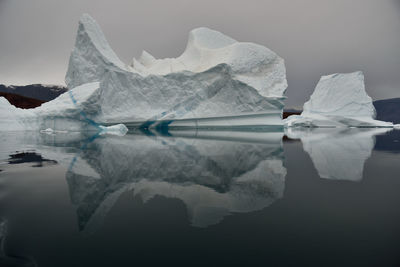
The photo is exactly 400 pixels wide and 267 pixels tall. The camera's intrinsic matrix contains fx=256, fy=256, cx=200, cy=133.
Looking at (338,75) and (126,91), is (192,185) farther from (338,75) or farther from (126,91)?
(338,75)

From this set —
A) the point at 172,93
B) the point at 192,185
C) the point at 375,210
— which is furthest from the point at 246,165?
the point at 172,93

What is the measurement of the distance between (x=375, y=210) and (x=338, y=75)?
2724 centimetres

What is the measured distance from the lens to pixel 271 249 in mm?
1485

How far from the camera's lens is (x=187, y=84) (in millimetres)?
16703

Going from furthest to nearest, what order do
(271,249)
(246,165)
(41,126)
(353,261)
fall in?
(41,126), (246,165), (271,249), (353,261)

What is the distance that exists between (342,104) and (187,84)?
17.4 metres

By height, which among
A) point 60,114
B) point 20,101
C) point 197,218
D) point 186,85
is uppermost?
point 20,101

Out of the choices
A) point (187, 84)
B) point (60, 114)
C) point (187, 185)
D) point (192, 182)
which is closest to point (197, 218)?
point (187, 185)

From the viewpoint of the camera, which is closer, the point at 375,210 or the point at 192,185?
the point at 375,210

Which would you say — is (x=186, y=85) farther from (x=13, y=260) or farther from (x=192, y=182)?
(x=13, y=260)

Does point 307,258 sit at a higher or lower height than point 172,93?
lower

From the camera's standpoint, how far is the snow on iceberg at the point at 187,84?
15.5 meters

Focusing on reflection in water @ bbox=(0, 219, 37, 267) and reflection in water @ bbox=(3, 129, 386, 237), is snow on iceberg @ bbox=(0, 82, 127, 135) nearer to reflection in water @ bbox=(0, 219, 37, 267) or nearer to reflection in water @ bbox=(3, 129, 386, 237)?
reflection in water @ bbox=(3, 129, 386, 237)

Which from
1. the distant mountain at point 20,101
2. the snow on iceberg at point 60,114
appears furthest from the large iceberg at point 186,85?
the distant mountain at point 20,101
